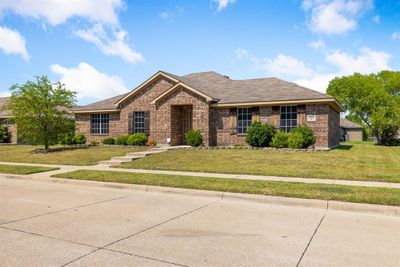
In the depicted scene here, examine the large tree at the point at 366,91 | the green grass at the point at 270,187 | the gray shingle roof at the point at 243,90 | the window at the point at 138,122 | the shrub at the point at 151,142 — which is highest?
the large tree at the point at 366,91

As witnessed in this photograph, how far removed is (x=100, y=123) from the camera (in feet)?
85.0

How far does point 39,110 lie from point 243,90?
1373 centimetres

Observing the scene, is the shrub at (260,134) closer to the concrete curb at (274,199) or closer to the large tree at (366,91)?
the concrete curb at (274,199)

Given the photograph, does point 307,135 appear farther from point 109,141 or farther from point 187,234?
point 187,234

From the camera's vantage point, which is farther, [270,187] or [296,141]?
[296,141]

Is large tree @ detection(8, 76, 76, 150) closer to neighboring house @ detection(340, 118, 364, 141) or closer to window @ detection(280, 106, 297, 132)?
window @ detection(280, 106, 297, 132)

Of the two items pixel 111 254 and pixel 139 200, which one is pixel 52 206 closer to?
pixel 139 200

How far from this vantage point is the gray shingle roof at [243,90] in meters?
19.9

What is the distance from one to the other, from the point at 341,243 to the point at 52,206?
594 centimetres

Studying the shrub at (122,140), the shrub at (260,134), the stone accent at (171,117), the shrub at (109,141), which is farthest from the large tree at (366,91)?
the shrub at (109,141)

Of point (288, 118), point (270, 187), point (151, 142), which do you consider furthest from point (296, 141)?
point (270, 187)

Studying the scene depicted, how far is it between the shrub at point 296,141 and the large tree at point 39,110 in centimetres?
1477

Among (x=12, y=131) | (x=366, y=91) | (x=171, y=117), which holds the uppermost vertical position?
(x=366, y=91)

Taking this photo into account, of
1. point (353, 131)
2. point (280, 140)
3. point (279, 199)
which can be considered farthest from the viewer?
point (353, 131)
